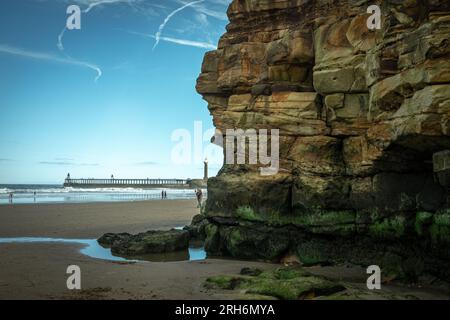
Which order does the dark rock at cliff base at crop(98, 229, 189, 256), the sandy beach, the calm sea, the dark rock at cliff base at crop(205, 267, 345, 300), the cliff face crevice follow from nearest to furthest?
the dark rock at cliff base at crop(205, 267, 345, 300), the sandy beach, the cliff face crevice, the dark rock at cliff base at crop(98, 229, 189, 256), the calm sea

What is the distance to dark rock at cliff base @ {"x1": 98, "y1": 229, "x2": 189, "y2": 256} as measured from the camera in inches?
663

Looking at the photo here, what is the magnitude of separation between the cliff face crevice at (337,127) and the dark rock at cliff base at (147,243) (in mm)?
1594

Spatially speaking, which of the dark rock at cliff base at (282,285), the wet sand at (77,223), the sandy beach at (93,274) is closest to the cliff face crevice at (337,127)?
the sandy beach at (93,274)

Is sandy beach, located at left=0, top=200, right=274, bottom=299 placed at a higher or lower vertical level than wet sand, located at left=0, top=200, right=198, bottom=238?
higher

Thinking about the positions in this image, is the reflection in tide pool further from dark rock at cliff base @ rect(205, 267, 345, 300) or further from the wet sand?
dark rock at cliff base @ rect(205, 267, 345, 300)

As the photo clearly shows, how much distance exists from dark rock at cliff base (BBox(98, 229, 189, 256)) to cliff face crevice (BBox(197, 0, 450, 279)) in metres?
1.59

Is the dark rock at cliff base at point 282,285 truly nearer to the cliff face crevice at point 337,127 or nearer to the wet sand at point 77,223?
the cliff face crevice at point 337,127

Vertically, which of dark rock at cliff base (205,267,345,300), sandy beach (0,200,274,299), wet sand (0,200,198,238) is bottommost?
wet sand (0,200,198,238)

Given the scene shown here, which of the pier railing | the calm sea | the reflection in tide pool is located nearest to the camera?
the reflection in tide pool

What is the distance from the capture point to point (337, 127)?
14.7 metres

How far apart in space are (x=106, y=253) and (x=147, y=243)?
171 centimetres

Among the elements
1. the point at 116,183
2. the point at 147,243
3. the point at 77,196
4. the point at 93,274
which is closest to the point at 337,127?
the point at 147,243

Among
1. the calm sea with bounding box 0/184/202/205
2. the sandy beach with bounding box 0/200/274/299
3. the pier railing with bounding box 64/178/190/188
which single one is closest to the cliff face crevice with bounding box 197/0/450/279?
the sandy beach with bounding box 0/200/274/299
